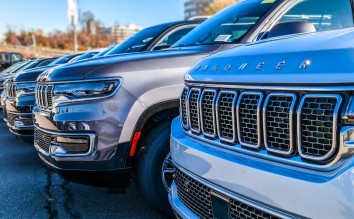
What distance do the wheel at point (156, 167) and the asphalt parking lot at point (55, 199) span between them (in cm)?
39

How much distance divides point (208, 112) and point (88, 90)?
132cm

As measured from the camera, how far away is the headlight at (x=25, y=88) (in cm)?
590

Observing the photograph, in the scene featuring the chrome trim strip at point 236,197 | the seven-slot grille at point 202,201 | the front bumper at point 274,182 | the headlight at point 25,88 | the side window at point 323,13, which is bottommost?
the headlight at point 25,88

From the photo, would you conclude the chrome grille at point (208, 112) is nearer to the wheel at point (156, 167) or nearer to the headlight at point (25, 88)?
the wheel at point (156, 167)

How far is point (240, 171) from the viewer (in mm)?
1883

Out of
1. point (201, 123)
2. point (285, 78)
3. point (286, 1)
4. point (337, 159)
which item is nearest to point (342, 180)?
point (337, 159)

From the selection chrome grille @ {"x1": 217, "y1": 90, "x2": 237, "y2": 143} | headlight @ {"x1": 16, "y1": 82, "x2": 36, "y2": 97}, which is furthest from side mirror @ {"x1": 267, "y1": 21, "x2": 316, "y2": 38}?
headlight @ {"x1": 16, "y1": 82, "x2": 36, "y2": 97}

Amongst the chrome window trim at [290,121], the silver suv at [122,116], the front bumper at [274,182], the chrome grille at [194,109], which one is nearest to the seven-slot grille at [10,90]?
the silver suv at [122,116]

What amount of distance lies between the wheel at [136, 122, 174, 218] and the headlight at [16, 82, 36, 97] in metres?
3.28

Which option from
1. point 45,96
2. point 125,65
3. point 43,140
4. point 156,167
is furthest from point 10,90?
point 156,167

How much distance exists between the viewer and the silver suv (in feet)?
10.3

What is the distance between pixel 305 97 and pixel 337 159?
28 cm

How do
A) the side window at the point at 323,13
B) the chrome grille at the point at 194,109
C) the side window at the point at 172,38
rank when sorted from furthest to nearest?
the side window at the point at 172,38 < the side window at the point at 323,13 < the chrome grille at the point at 194,109

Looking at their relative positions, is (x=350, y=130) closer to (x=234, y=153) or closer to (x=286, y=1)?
(x=234, y=153)
